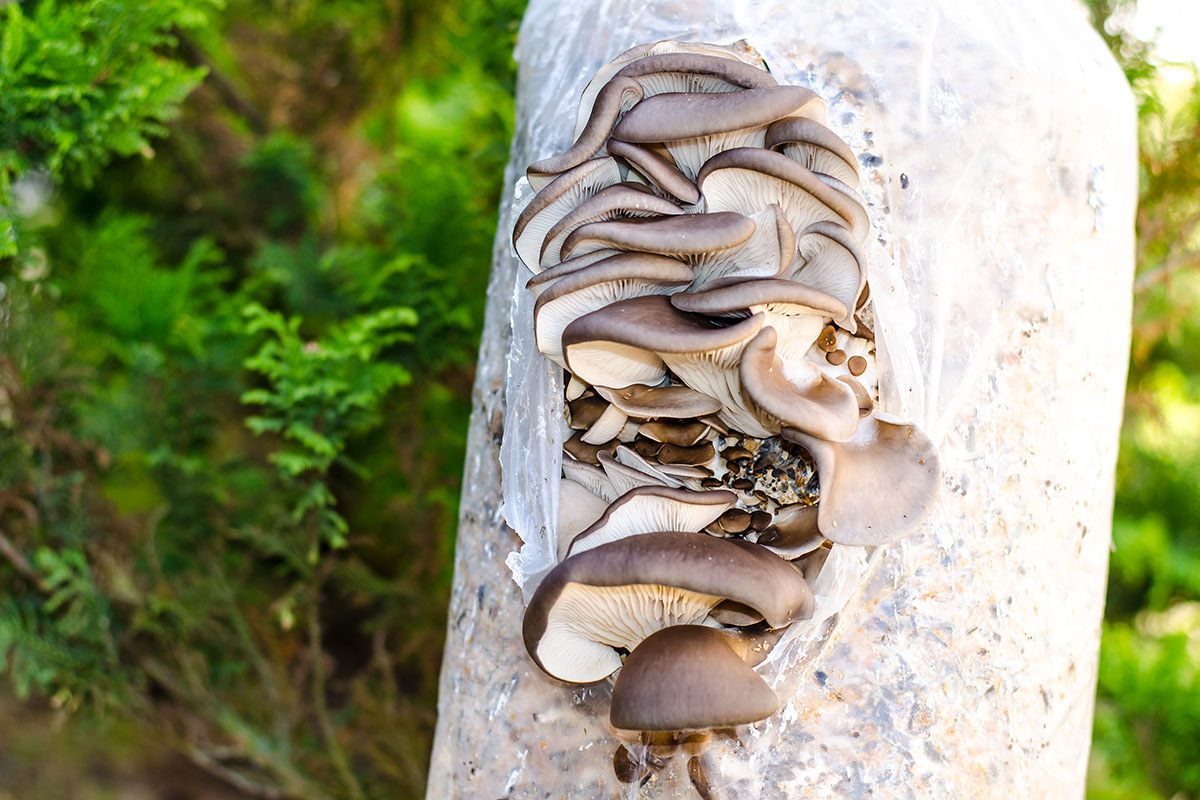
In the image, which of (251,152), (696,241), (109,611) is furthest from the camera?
(251,152)

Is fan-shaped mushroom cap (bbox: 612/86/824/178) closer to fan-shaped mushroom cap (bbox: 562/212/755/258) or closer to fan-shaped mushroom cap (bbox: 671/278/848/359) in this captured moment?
fan-shaped mushroom cap (bbox: 562/212/755/258)

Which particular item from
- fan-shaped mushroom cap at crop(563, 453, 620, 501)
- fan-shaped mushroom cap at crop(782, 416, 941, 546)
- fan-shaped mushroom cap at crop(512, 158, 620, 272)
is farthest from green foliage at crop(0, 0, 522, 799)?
fan-shaped mushroom cap at crop(782, 416, 941, 546)

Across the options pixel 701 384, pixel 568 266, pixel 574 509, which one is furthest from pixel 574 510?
pixel 568 266

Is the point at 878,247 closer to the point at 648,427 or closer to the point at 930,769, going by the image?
the point at 648,427

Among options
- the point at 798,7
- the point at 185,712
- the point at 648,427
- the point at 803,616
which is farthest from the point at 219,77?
the point at 803,616

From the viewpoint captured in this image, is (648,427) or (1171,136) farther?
(1171,136)

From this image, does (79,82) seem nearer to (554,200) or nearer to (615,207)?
(554,200)

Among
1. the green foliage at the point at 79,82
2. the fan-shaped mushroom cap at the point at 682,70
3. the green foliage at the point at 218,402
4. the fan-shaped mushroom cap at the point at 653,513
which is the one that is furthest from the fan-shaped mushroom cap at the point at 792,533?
the green foliage at the point at 79,82
